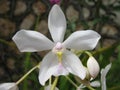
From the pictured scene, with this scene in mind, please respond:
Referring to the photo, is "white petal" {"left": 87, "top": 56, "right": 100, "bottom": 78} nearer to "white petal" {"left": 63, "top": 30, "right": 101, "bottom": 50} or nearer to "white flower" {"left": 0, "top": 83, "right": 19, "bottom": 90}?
"white petal" {"left": 63, "top": 30, "right": 101, "bottom": 50}

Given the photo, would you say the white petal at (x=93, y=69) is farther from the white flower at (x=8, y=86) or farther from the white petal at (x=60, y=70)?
the white flower at (x=8, y=86)

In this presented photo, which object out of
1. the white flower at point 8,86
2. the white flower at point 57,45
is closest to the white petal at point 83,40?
the white flower at point 57,45


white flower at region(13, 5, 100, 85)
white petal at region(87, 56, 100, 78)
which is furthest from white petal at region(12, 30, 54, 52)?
white petal at region(87, 56, 100, 78)

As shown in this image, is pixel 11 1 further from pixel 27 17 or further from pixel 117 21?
pixel 117 21

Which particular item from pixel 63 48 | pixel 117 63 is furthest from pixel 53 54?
pixel 117 63

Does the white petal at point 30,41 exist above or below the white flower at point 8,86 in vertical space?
above

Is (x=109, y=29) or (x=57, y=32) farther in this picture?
(x=109, y=29)

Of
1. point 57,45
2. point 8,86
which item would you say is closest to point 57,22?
point 57,45
